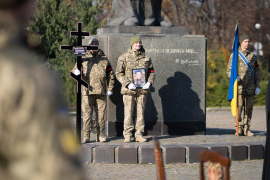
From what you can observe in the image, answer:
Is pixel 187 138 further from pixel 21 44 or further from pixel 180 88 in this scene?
pixel 21 44

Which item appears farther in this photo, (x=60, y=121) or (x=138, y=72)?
(x=138, y=72)

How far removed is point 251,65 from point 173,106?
6.30ft

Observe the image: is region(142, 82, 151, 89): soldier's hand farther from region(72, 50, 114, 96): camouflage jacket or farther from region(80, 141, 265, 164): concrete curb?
region(80, 141, 265, 164): concrete curb

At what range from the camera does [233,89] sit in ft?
30.8

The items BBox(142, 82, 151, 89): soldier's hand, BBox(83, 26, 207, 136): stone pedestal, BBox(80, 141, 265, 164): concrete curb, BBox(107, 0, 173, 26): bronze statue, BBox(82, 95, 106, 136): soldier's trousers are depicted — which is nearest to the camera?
BBox(80, 141, 265, 164): concrete curb

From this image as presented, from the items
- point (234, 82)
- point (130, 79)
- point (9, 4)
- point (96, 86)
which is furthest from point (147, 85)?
point (9, 4)

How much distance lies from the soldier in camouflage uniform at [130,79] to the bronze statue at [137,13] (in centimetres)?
148

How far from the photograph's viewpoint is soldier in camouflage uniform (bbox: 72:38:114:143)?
8.30m

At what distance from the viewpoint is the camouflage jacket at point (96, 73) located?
27.2 feet

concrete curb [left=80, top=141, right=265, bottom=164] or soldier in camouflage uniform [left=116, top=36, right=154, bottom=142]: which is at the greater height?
soldier in camouflage uniform [left=116, top=36, right=154, bottom=142]

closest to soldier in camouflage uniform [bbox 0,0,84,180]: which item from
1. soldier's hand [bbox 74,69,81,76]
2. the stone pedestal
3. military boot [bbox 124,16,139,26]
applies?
soldier's hand [bbox 74,69,81,76]

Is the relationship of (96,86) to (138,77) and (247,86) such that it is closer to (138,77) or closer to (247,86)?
(138,77)

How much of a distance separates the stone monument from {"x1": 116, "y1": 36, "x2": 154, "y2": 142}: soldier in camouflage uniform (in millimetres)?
821

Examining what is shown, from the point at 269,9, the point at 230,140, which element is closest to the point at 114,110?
the point at 230,140
